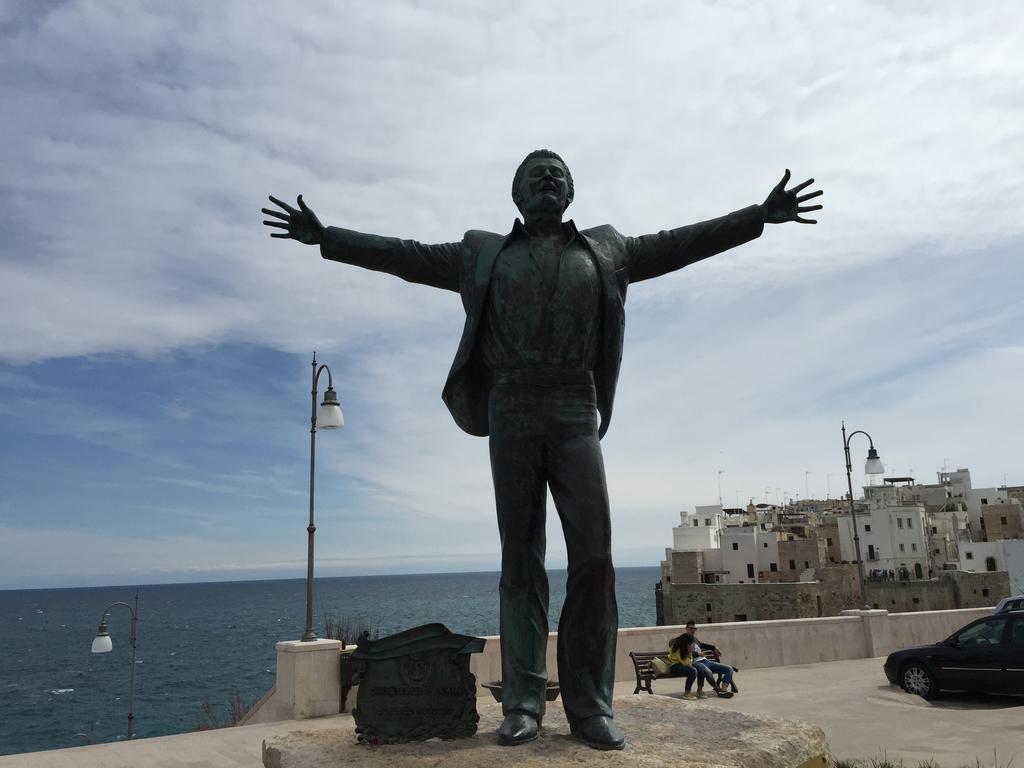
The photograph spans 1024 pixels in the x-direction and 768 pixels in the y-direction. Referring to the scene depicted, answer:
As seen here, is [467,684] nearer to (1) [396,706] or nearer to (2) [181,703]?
(1) [396,706]

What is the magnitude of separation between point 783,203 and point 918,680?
25.9 feet

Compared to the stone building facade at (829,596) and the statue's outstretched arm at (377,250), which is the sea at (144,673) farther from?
the stone building facade at (829,596)

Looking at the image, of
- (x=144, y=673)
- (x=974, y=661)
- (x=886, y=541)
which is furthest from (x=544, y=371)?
(x=886, y=541)

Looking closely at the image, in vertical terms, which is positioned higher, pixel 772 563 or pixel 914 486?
pixel 914 486

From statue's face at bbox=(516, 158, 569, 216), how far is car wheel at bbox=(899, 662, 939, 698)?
8629mm

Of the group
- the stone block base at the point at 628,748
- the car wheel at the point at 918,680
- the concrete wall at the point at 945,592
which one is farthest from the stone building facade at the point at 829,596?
the stone block base at the point at 628,748

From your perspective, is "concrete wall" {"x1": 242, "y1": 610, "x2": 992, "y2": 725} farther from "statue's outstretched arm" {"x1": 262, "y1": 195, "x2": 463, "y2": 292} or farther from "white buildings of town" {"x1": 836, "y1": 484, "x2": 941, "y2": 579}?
"white buildings of town" {"x1": 836, "y1": 484, "x2": 941, "y2": 579}

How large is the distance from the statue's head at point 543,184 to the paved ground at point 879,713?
12.8 feet

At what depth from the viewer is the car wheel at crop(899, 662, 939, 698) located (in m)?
10.3

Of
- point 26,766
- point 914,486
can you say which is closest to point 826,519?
point 914,486

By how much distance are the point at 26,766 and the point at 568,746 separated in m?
6.23

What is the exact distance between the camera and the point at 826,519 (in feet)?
279

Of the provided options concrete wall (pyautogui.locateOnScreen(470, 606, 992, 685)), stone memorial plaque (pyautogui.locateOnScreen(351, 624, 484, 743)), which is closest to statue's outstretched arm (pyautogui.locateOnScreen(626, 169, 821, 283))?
stone memorial plaque (pyautogui.locateOnScreen(351, 624, 484, 743))

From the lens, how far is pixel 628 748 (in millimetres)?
4523
